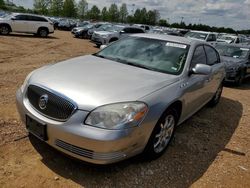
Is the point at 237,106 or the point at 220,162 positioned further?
the point at 237,106

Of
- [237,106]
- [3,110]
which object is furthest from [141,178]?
[237,106]

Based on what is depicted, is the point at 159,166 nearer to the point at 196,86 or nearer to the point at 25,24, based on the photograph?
the point at 196,86

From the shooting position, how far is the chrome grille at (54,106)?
295cm

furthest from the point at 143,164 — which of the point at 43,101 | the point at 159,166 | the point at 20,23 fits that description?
the point at 20,23

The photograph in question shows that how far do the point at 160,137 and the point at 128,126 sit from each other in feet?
2.94

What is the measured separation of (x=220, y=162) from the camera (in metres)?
4.04

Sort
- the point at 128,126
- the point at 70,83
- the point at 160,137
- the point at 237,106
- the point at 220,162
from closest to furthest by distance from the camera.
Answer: the point at 128,126 → the point at 70,83 → the point at 160,137 → the point at 220,162 → the point at 237,106

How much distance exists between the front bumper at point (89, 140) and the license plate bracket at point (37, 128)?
44mm

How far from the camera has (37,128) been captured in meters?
3.14

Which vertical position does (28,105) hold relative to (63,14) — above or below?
above

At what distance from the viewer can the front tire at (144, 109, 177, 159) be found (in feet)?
11.2

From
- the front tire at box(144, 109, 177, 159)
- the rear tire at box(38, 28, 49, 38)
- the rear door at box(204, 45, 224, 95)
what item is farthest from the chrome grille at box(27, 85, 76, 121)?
the rear tire at box(38, 28, 49, 38)

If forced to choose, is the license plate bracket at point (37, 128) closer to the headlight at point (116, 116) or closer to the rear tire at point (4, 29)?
the headlight at point (116, 116)

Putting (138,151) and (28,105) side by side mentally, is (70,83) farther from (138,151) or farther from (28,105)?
(138,151)
